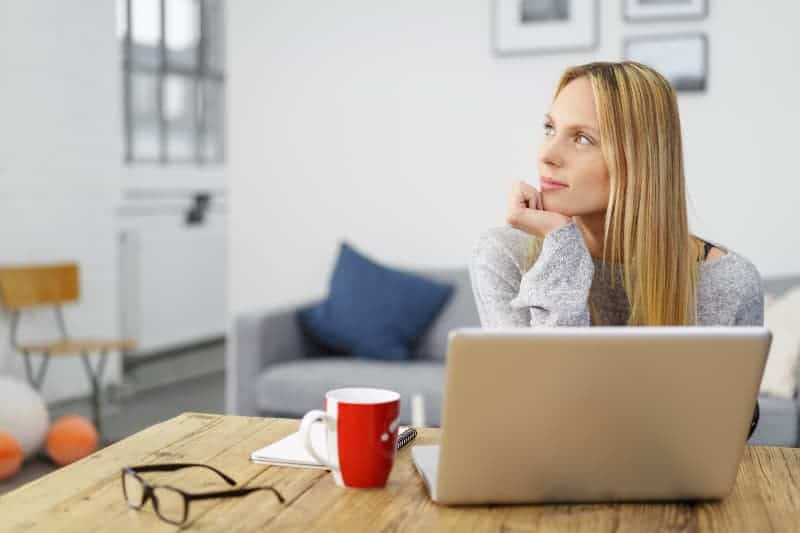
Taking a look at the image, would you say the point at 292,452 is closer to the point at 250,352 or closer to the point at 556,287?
the point at 556,287

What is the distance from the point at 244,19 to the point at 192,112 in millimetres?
2375

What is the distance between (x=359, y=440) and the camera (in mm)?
1086

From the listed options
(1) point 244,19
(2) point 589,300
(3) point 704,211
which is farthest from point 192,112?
(2) point 589,300

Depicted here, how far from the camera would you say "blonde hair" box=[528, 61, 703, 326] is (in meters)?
1.49

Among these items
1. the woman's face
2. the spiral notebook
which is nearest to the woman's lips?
the woman's face

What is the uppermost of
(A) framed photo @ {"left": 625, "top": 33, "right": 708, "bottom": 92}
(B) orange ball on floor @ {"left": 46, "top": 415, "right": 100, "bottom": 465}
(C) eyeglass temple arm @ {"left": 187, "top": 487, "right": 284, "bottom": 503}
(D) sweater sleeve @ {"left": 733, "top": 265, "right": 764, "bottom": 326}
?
(A) framed photo @ {"left": 625, "top": 33, "right": 708, "bottom": 92}

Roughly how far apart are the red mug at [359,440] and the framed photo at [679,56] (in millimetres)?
2647

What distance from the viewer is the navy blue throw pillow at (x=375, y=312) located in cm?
344

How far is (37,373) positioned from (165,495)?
12.5 ft

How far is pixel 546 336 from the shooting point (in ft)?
3.11

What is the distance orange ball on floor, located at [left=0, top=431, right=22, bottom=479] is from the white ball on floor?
0.28 feet

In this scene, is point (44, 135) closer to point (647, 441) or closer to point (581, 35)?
point (581, 35)

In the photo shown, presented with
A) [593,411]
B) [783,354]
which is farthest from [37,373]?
[593,411]

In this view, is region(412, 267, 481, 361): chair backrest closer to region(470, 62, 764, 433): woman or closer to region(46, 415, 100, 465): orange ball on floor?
region(46, 415, 100, 465): orange ball on floor
